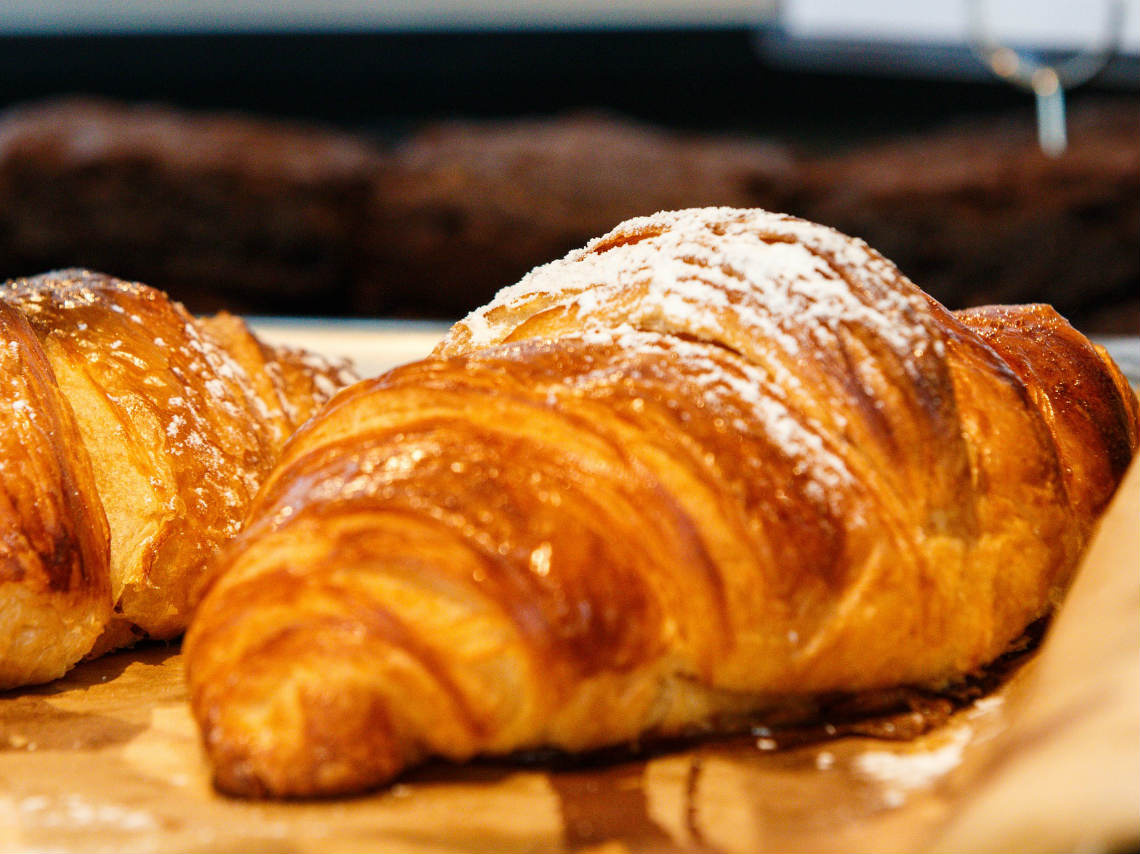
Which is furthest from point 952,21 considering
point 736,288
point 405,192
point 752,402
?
point 752,402

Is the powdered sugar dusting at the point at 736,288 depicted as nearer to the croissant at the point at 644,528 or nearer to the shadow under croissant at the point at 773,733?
the croissant at the point at 644,528

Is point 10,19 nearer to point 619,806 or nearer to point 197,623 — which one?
point 197,623

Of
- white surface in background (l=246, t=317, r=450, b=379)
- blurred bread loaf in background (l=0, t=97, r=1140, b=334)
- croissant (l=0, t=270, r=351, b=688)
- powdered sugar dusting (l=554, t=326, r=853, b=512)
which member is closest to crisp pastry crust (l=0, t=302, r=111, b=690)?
croissant (l=0, t=270, r=351, b=688)

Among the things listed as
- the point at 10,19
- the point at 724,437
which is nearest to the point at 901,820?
the point at 724,437

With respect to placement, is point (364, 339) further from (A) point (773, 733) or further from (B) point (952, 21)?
(B) point (952, 21)

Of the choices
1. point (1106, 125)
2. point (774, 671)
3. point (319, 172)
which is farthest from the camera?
point (319, 172)
